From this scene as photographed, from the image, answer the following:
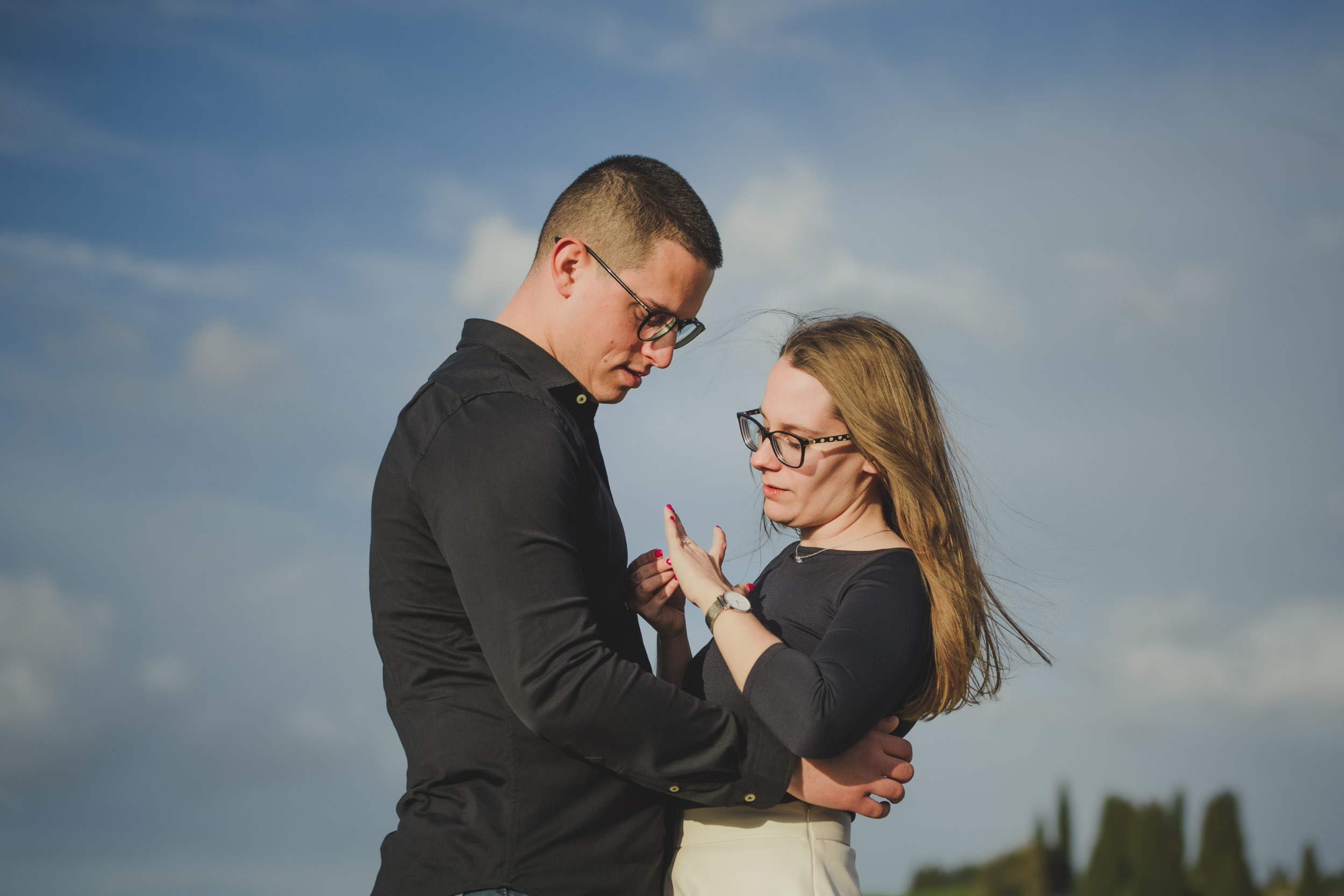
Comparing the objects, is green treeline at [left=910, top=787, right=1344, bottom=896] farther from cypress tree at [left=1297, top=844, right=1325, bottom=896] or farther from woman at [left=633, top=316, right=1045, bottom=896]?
woman at [left=633, top=316, right=1045, bottom=896]

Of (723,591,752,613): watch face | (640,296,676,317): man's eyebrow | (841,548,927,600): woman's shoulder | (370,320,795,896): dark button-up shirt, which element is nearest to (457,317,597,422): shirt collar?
(370,320,795,896): dark button-up shirt

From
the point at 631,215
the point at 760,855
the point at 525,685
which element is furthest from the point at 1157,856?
the point at 525,685

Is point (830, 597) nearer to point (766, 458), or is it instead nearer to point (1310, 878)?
point (766, 458)

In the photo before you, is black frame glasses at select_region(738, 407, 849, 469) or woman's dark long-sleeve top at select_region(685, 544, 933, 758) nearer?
woman's dark long-sleeve top at select_region(685, 544, 933, 758)

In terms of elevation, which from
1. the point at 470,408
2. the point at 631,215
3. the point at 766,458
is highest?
the point at 631,215

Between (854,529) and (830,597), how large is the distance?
1.27ft

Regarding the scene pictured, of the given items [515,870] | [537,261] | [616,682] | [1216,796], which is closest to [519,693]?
[616,682]

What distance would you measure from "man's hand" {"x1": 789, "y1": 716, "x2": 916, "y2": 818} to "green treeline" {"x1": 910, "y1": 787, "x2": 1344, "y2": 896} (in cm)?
2854

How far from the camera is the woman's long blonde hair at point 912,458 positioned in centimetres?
380

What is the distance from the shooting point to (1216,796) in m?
28.5

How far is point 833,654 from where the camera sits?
3.16m

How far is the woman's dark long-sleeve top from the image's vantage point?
3035 mm

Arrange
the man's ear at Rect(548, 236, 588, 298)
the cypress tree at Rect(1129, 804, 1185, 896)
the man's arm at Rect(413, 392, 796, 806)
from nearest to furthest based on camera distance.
A: the man's arm at Rect(413, 392, 796, 806) → the man's ear at Rect(548, 236, 588, 298) → the cypress tree at Rect(1129, 804, 1185, 896)

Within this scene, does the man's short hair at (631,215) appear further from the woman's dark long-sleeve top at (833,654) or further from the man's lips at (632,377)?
the woman's dark long-sleeve top at (833,654)
